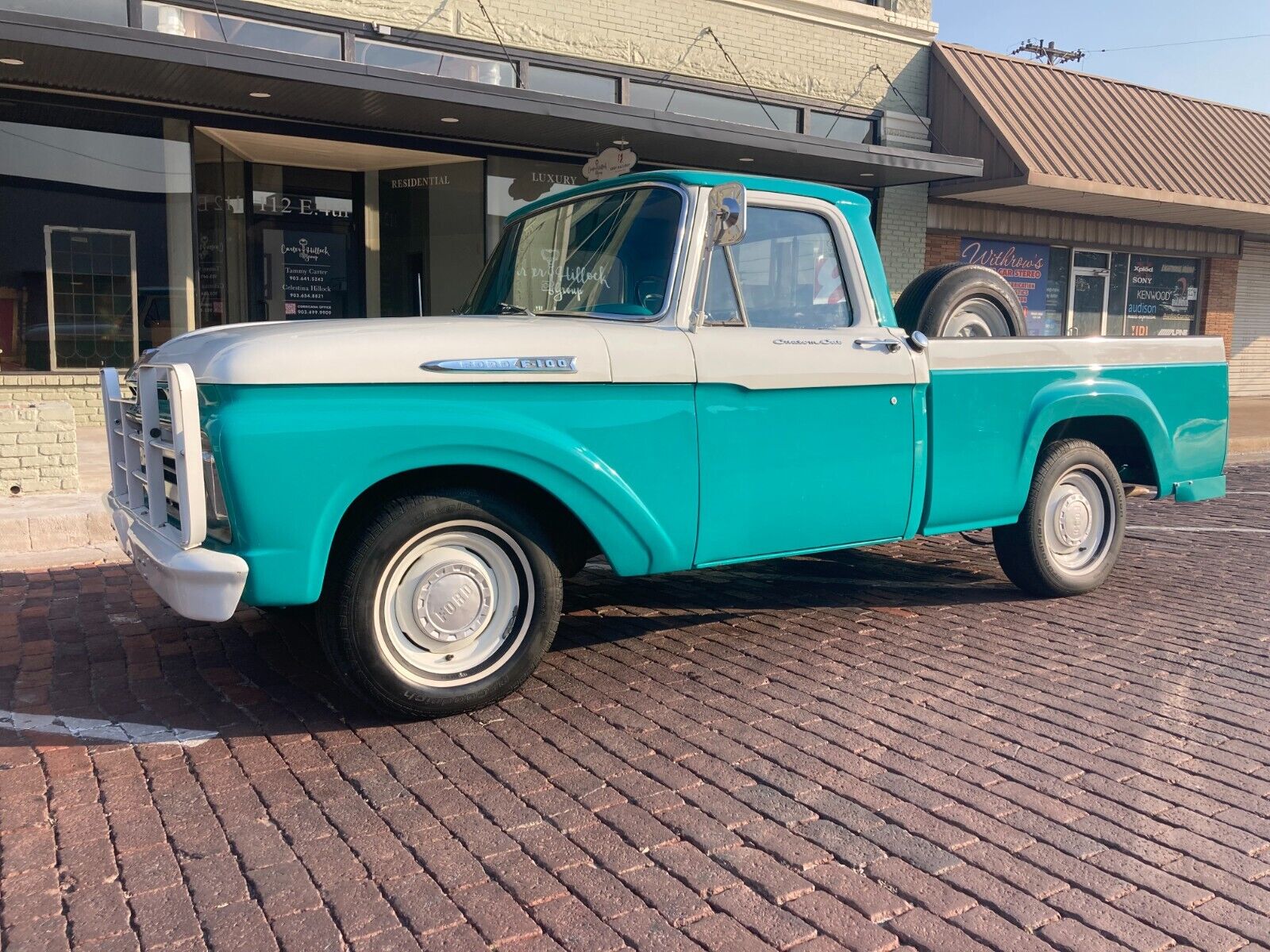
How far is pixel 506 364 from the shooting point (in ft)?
12.0

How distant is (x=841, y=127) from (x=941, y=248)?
106 inches

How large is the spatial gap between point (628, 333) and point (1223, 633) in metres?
3.25

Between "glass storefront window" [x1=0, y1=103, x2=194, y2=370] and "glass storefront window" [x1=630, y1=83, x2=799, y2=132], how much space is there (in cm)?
546

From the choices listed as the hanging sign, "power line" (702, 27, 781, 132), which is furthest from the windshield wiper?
"power line" (702, 27, 781, 132)

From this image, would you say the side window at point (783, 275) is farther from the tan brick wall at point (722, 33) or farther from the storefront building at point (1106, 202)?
the storefront building at point (1106, 202)

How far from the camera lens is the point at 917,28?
49.6ft

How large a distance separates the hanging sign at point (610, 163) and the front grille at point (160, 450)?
25.5 ft

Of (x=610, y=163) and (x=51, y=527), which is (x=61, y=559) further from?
(x=610, y=163)

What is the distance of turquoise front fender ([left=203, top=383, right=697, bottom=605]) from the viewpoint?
3.33 metres

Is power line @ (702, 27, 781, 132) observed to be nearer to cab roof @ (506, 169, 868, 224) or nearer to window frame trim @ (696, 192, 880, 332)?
cab roof @ (506, 169, 868, 224)

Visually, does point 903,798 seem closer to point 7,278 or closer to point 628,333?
point 628,333

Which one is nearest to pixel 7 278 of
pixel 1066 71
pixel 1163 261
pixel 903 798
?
pixel 903 798

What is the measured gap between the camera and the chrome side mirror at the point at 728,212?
394 cm

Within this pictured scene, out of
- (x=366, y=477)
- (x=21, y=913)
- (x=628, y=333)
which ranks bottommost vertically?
(x=21, y=913)
